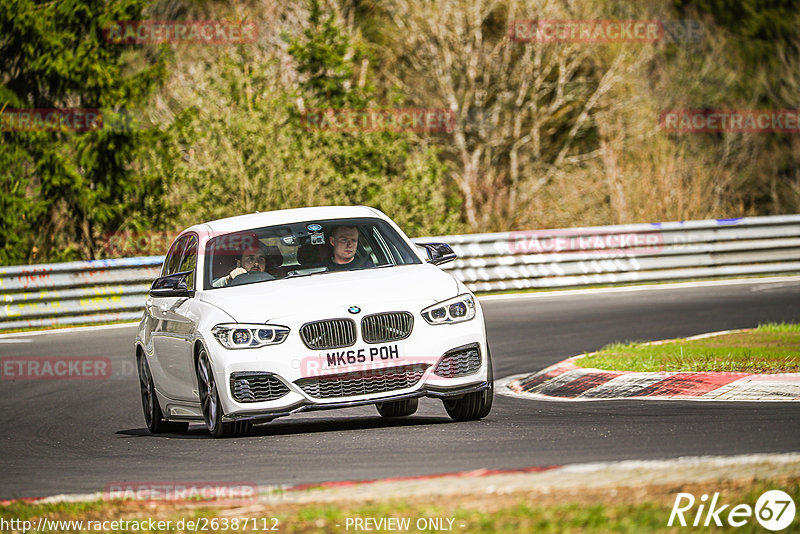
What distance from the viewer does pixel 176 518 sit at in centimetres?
637

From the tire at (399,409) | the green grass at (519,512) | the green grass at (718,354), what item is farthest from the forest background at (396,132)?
the green grass at (519,512)

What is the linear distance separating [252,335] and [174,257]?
2.81m

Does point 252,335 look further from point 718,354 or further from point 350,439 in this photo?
point 718,354

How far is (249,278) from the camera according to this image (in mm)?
10203

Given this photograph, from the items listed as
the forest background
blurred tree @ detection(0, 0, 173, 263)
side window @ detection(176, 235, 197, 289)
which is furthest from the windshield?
blurred tree @ detection(0, 0, 173, 263)

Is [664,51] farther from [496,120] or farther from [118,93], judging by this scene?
[118,93]

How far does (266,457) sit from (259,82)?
21.7 metres

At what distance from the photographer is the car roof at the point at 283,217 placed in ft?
35.3

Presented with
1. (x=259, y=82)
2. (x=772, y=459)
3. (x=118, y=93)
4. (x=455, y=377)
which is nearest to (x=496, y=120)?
(x=259, y=82)

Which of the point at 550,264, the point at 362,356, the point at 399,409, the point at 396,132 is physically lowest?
the point at 550,264

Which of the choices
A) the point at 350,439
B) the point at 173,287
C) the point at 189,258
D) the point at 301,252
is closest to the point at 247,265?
the point at 301,252

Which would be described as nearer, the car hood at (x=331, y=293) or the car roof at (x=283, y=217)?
the car hood at (x=331, y=293)

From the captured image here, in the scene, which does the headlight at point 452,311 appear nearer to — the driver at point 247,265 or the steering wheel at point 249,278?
the steering wheel at point 249,278

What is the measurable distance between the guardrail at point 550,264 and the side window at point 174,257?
34.7 feet
